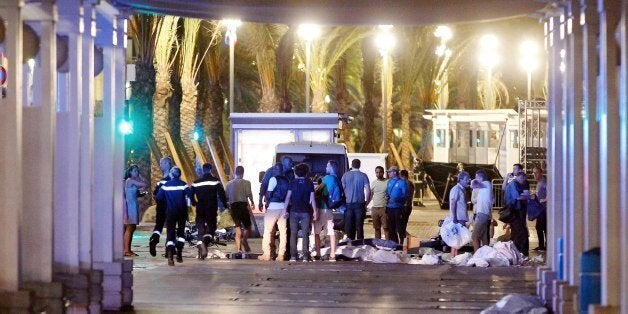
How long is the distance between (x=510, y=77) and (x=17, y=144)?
5788 centimetres

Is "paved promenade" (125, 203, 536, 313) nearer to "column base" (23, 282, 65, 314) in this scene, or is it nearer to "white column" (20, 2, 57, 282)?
"column base" (23, 282, 65, 314)

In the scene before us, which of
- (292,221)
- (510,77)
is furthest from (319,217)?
(510,77)

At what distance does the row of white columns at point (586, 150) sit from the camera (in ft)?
31.0

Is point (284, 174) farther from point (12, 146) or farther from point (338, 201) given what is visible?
point (12, 146)

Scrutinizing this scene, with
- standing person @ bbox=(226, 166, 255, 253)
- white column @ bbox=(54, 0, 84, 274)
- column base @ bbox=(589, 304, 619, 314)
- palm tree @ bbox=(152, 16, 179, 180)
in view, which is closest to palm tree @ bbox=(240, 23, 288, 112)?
palm tree @ bbox=(152, 16, 179, 180)

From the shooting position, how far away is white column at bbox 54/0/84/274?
466 inches

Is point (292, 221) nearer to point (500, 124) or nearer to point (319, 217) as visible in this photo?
point (319, 217)

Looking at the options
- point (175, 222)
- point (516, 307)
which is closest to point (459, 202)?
point (175, 222)

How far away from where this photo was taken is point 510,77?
65875 mm

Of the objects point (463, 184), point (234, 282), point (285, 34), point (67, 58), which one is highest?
point (285, 34)

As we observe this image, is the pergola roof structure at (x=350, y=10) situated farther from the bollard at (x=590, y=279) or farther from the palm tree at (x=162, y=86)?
the palm tree at (x=162, y=86)

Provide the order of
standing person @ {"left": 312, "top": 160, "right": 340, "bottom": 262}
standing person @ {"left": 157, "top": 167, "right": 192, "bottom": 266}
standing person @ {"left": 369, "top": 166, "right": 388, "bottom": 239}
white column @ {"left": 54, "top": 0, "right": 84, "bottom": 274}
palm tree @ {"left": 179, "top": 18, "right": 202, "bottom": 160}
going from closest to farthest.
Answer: white column @ {"left": 54, "top": 0, "right": 84, "bottom": 274}
standing person @ {"left": 157, "top": 167, "right": 192, "bottom": 266}
standing person @ {"left": 312, "top": 160, "right": 340, "bottom": 262}
standing person @ {"left": 369, "top": 166, "right": 388, "bottom": 239}
palm tree @ {"left": 179, "top": 18, "right": 202, "bottom": 160}

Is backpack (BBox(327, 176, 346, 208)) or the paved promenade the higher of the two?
backpack (BBox(327, 176, 346, 208))

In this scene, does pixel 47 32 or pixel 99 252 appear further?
pixel 99 252
